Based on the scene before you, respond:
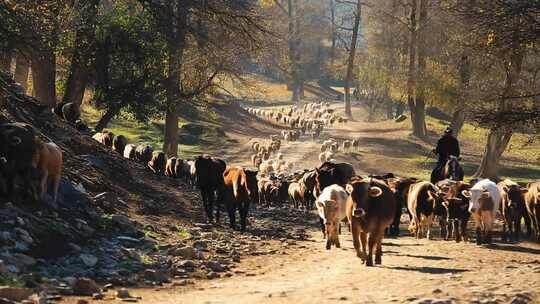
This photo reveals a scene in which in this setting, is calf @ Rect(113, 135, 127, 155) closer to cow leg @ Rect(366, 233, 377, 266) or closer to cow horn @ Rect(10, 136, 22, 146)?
cow horn @ Rect(10, 136, 22, 146)

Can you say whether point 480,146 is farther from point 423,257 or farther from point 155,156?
point 423,257

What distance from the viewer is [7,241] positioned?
36.4ft

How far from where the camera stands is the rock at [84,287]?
9492 millimetres

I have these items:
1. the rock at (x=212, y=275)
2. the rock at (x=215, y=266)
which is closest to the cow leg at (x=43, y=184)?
the rock at (x=215, y=266)

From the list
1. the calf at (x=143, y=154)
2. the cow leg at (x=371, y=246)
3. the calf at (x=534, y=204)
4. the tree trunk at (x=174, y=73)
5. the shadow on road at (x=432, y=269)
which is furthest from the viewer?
the calf at (x=143, y=154)

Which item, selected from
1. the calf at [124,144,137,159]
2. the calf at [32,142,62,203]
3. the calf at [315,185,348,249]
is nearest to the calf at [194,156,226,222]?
the calf at [315,185,348,249]

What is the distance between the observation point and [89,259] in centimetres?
1146

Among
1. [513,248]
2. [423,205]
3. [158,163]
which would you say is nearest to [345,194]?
[423,205]

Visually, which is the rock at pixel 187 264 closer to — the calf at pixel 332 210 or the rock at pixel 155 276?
the rock at pixel 155 276

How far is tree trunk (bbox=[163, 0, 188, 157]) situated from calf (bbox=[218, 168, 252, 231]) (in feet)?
31.1

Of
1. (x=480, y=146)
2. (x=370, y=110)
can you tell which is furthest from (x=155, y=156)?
(x=370, y=110)

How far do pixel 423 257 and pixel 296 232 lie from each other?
217 inches

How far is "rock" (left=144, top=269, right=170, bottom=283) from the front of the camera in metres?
11.0

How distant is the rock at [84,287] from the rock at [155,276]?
1.37m
